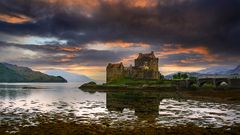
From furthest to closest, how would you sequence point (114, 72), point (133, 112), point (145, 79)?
1. point (114, 72)
2. point (145, 79)
3. point (133, 112)

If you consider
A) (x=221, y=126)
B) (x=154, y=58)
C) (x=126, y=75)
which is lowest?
(x=221, y=126)

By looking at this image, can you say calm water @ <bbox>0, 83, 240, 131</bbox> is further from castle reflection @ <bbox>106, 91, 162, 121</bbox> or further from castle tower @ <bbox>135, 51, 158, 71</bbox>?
castle tower @ <bbox>135, 51, 158, 71</bbox>

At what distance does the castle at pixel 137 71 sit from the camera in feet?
476

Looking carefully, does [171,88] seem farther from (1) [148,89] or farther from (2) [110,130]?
(2) [110,130]

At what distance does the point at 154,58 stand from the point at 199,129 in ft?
445

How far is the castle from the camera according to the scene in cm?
14500

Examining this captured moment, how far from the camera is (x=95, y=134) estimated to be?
19672 millimetres

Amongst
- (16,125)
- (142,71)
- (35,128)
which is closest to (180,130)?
(35,128)

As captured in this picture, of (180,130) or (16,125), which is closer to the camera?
(180,130)

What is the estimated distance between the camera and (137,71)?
147 m

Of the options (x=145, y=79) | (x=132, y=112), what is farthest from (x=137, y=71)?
(x=132, y=112)

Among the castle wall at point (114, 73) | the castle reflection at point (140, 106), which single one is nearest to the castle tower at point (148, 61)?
the castle wall at point (114, 73)

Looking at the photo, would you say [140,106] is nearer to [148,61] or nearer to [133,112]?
[133,112]

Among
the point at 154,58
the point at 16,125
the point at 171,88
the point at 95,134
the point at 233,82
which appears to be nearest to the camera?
the point at 95,134
